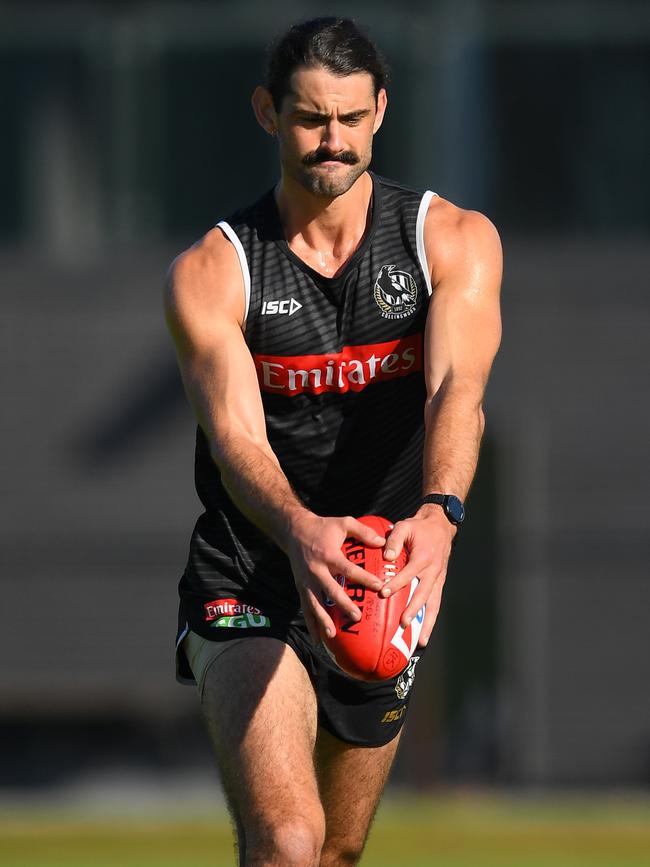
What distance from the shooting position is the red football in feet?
16.0

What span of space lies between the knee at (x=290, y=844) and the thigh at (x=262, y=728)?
33 mm

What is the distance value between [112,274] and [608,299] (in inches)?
175

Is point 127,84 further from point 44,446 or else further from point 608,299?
point 608,299

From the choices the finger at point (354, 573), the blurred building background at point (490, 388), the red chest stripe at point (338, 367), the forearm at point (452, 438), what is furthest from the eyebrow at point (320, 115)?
the blurred building background at point (490, 388)

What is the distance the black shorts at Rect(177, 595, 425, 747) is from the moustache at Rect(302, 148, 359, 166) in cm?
138

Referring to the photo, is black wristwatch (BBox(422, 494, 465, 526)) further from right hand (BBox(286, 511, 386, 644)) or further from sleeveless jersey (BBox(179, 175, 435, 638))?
sleeveless jersey (BBox(179, 175, 435, 638))

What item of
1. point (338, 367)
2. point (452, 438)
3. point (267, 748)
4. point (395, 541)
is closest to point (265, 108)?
point (338, 367)

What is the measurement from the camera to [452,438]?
527 centimetres

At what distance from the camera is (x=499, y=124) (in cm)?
1597

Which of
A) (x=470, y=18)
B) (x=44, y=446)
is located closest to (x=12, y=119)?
(x=44, y=446)

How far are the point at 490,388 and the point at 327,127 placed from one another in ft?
34.4

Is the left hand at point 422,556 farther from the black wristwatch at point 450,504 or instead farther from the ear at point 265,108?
the ear at point 265,108

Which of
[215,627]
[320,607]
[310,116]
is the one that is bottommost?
[215,627]

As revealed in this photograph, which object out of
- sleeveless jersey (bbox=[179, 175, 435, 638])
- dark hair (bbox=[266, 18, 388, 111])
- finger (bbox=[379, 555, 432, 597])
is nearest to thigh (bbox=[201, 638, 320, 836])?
sleeveless jersey (bbox=[179, 175, 435, 638])
